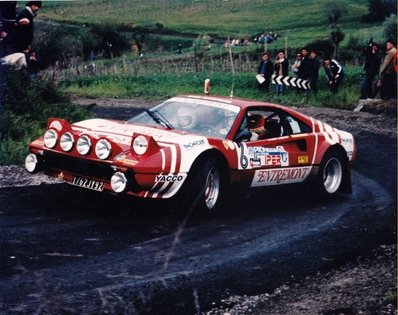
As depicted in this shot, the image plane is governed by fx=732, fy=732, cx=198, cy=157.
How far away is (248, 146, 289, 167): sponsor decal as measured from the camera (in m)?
8.40

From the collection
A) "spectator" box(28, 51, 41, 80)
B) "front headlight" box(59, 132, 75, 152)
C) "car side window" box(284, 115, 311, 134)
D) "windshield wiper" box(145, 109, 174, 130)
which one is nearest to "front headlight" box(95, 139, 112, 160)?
"front headlight" box(59, 132, 75, 152)

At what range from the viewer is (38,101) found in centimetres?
1192

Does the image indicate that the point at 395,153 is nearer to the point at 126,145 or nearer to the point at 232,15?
the point at 232,15

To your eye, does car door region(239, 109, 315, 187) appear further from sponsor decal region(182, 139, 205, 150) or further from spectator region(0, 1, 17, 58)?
spectator region(0, 1, 17, 58)

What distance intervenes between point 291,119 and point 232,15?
4078 millimetres

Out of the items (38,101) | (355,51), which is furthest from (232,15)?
(355,51)

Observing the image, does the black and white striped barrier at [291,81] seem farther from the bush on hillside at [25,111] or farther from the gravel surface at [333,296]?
the gravel surface at [333,296]

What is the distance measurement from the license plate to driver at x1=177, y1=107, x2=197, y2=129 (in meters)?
1.44

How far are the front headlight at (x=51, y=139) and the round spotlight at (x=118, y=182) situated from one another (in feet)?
3.23

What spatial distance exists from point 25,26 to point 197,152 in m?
5.05

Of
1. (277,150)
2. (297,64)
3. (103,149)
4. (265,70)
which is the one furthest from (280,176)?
(297,64)

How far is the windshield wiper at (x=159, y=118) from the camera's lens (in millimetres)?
8469

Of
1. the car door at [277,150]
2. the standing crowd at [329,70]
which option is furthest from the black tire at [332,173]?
the standing crowd at [329,70]

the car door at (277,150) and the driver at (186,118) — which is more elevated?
the driver at (186,118)
